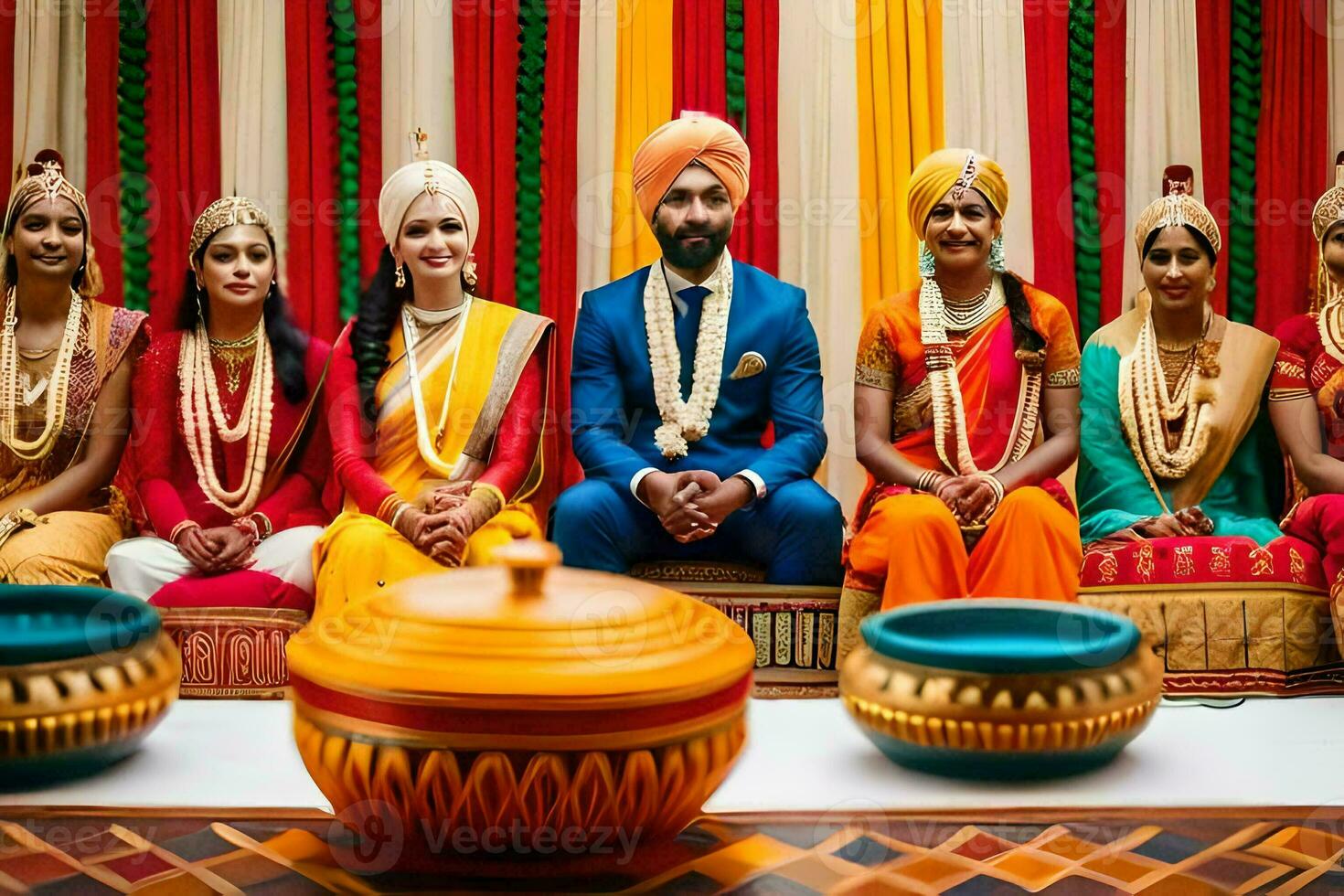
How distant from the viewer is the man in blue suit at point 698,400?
111 inches

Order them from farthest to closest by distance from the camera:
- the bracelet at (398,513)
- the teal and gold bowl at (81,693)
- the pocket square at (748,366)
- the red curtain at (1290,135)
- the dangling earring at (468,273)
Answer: the red curtain at (1290,135)
the dangling earring at (468,273)
the pocket square at (748,366)
the bracelet at (398,513)
the teal and gold bowl at (81,693)

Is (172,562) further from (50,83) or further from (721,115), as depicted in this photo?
(721,115)

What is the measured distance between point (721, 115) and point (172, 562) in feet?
6.48

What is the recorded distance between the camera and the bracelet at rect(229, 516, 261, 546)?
285cm

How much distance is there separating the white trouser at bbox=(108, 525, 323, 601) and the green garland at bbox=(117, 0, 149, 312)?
1.27 metres

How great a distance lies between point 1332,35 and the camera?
12.6 feet

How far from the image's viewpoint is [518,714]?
3.19ft

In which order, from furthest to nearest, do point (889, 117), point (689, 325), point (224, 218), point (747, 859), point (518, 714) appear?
point (889, 117) → point (689, 325) → point (224, 218) → point (747, 859) → point (518, 714)

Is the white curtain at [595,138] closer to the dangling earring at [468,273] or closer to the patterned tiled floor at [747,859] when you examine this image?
the dangling earring at [468,273]

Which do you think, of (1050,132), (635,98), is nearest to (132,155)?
(635,98)

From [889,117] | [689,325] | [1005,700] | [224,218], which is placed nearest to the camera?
[1005,700]

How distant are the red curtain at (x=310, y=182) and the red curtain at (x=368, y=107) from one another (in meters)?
0.09

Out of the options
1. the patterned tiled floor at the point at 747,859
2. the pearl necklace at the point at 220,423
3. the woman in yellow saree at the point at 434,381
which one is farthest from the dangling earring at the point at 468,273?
the patterned tiled floor at the point at 747,859

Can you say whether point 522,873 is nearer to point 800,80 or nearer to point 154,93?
point 800,80
